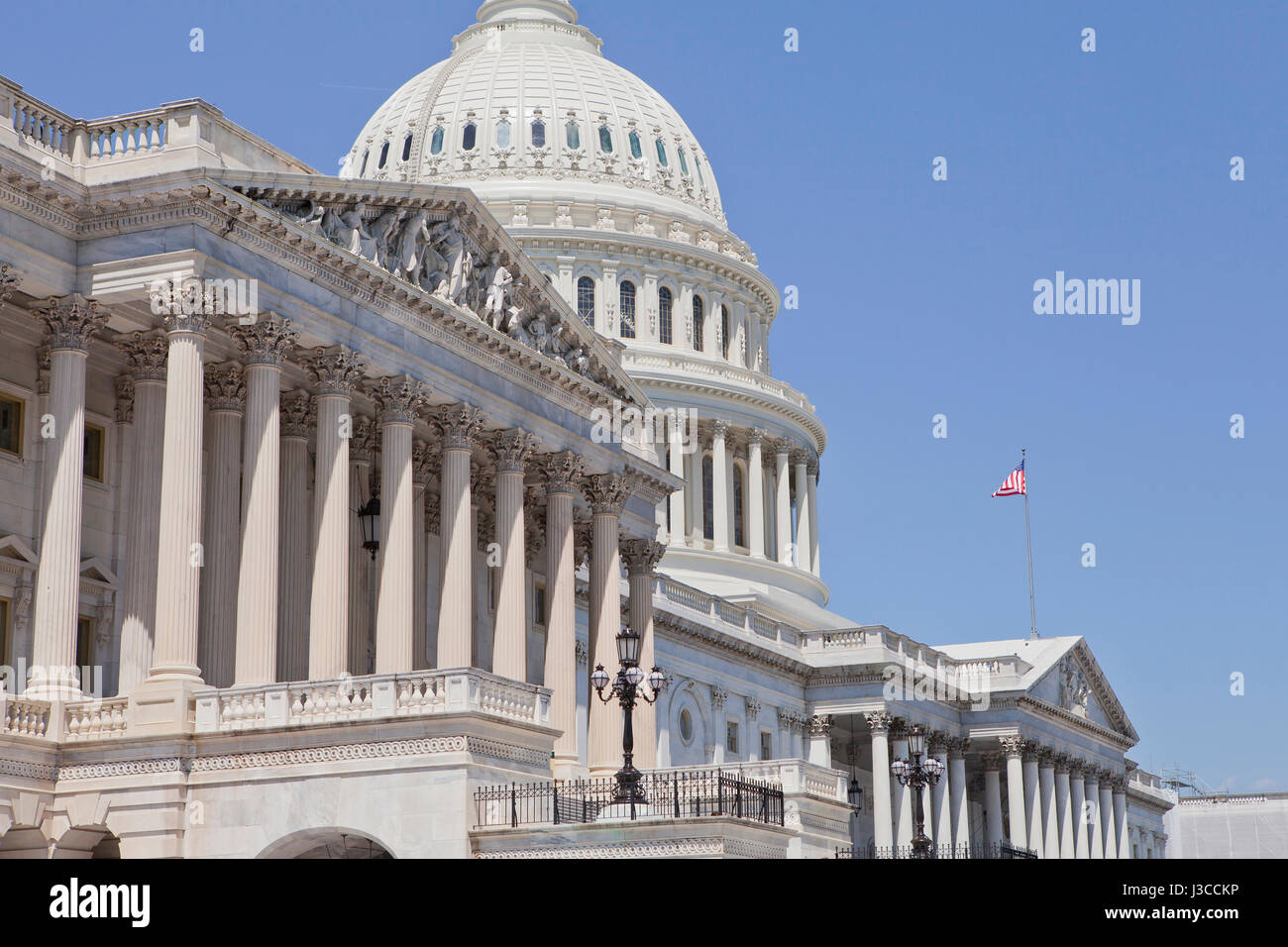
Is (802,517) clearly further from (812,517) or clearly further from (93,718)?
(93,718)

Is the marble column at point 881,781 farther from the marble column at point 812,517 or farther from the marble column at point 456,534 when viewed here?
the marble column at point 456,534

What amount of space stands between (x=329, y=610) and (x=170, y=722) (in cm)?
512

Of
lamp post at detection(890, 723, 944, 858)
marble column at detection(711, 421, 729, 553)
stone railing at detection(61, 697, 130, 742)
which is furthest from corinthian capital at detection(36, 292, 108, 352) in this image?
marble column at detection(711, 421, 729, 553)

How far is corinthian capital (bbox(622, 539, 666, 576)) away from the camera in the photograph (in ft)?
201

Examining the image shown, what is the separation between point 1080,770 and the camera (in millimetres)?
109625

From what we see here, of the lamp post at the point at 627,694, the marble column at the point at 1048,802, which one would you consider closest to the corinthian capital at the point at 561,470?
the lamp post at the point at 627,694

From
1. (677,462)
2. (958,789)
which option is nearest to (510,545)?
(958,789)

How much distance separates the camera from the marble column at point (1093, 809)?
110062 millimetres

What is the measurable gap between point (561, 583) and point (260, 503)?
14.1m

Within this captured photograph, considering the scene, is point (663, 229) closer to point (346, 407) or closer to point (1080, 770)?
point (1080, 770)

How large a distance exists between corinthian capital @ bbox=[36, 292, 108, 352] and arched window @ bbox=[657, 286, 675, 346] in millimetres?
71625

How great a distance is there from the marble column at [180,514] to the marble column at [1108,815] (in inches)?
3215

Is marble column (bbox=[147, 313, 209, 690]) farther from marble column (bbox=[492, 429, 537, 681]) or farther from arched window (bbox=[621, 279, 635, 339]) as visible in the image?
arched window (bbox=[621, 279, 635, 339])
